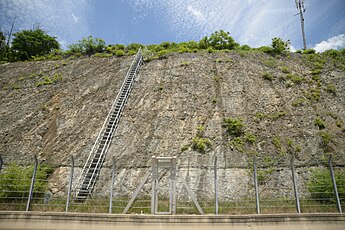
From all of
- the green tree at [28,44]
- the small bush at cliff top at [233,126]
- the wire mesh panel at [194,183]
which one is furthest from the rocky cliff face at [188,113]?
the green tree at [28,44]

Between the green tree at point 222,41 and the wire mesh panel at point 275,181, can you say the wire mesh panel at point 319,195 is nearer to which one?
the wire mesh panel at point 275,181

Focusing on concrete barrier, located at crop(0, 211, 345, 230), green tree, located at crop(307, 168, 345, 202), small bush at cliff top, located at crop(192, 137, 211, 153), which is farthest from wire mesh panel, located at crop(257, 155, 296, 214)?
small bush at cliff top, located at crop(192, 137, 211, 153)

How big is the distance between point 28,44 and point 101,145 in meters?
23.9

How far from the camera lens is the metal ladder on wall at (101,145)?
1312 centimetres

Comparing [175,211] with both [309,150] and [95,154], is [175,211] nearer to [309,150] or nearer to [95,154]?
[95,154]

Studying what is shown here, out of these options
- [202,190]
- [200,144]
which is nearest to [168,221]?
[202,190]

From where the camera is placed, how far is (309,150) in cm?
1447

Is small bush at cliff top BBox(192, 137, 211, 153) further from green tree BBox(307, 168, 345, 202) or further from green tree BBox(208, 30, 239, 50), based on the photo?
Answer: green tree BBox(208, 30, 239, 50)

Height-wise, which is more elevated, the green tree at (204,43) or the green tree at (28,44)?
the green tree at (28,44)

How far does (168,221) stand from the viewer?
9.25m

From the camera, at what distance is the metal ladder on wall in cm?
1312

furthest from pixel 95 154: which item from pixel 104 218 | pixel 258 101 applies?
pixel 258 101

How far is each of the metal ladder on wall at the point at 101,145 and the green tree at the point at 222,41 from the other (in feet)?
29.7

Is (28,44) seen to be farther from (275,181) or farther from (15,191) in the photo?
(275,181)
